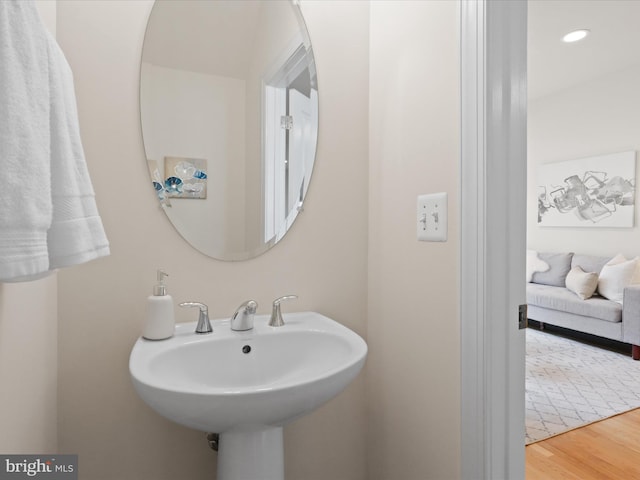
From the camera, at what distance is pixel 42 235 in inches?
21.2

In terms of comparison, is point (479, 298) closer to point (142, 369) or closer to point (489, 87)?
point (489, 87)

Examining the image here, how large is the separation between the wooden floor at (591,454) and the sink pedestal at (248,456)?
1.41 m

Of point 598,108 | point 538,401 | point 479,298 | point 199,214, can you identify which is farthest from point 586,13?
point 199,214

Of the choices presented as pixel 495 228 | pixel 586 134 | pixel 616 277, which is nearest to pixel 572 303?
pixel 616 277

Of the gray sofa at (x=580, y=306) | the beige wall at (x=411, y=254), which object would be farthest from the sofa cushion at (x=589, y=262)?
the beige wall at (x=411, y=254)

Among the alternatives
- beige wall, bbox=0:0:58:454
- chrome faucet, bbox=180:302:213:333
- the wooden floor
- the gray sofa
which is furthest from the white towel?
the gray sofa

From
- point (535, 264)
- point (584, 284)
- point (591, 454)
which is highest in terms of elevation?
point (535, 264)

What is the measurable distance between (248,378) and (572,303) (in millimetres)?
3682

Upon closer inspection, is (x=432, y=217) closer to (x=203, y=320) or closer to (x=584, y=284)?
(x=203, y=320)

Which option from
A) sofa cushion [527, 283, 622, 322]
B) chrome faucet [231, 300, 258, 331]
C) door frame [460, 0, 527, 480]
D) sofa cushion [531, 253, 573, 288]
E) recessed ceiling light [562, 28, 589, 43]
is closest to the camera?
door frame [460, 0, 527, 480]

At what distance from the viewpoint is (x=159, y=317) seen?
3.55 ft

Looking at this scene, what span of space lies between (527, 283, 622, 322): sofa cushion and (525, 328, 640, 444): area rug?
330 mm

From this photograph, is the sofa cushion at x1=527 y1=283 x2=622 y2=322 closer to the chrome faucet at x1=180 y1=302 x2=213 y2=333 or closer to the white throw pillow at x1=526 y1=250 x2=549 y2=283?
the white throw pillow at x1=526 y1=250 x2=549 y2=283

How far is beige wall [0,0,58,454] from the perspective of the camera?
0.74m
